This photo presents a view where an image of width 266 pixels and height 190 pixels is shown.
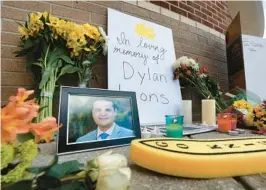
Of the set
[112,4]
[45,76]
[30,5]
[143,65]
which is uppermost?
[112,4]

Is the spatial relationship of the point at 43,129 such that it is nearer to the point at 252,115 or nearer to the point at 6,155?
the point at 6,155

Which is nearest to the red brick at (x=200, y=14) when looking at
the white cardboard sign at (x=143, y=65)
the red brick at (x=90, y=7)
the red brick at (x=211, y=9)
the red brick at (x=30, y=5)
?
the red brick at (x=211, y=9)

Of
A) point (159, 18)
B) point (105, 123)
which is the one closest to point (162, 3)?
point (159, 18)

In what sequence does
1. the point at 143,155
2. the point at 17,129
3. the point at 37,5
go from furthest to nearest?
the point at 37,5
the point at 143,155
the point at 17,129

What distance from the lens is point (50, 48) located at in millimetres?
860

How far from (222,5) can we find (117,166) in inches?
87.7

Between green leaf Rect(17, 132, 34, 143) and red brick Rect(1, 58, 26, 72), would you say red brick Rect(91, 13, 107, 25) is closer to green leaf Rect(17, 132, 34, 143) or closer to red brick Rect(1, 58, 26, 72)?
red brick Rect(1, 58, 26, 72)

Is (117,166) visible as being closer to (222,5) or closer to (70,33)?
(70,33)

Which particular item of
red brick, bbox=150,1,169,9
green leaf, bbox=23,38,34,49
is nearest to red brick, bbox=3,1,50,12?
green leaf, bbox=23,38,34,49

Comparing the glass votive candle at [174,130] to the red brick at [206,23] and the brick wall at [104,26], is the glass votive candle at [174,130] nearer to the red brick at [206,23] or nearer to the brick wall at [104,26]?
the brick wall at [104,26]

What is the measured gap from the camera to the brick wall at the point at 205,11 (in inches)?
62.9

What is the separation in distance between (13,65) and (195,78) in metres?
1.05

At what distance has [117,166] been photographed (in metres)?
0.31

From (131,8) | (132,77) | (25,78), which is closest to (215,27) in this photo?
(131,8)
